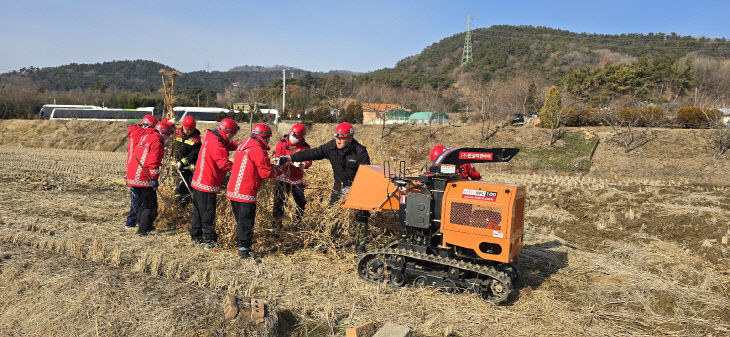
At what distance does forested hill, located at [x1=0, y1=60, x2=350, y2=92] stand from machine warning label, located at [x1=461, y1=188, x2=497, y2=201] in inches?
3774

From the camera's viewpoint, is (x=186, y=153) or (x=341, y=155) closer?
(x=341, y=155)

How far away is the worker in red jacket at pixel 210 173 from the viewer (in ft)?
20.8

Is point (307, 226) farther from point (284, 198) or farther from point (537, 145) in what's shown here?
point (537, 145)

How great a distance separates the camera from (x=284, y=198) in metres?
6.54

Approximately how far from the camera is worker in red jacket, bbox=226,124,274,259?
235 inches

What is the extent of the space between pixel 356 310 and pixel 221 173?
3.13 meters

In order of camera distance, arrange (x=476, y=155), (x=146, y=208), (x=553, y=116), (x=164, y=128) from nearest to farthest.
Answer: (x=476, y=155) < (x=146, y=208) < (x=164, y=128) < (x=553, y=116)

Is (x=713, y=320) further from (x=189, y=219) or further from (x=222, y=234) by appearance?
(x=189, y=219)

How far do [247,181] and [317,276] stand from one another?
62.6 inches

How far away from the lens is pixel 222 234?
6.71 meters

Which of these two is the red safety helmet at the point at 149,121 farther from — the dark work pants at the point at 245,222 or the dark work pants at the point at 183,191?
the dark work pants at the point at 245,222

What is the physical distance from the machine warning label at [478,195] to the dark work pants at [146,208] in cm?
502

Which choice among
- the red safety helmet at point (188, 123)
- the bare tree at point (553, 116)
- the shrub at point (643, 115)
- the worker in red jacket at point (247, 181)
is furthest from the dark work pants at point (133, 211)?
the shrub at point (643, 115)

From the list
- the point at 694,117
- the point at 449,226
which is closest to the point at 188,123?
the point at 449,226
